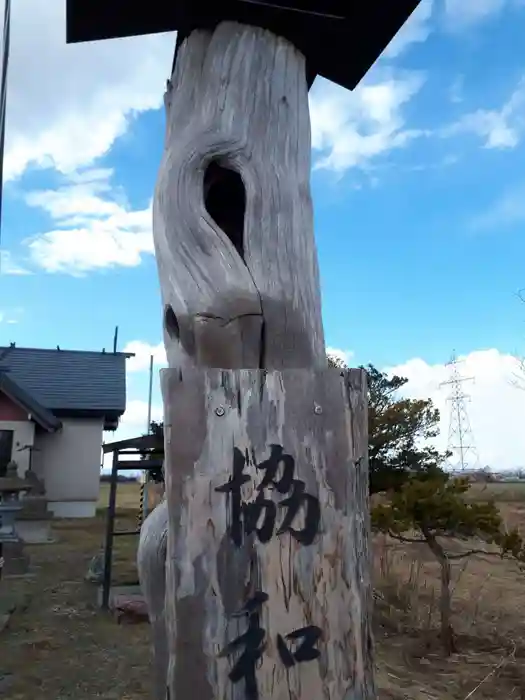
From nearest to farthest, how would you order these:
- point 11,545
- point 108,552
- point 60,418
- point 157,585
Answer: point 157,585, point 108,552, point 11,545, point 60,418

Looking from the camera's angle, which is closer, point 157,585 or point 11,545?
point 157,585

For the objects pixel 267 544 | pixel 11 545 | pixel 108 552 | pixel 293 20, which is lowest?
pixel 11 545

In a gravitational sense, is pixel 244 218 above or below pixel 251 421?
above

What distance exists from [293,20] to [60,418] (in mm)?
15136

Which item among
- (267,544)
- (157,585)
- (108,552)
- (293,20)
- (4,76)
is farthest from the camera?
(108,552)

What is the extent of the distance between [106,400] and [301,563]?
15.5m

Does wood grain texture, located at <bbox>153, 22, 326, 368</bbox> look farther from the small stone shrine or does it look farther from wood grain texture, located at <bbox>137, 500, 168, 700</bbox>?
the small stone shrine

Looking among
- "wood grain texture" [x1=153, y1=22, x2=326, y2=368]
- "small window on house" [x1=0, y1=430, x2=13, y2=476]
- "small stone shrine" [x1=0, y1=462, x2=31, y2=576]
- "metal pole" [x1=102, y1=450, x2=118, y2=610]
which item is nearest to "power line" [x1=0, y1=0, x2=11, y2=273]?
"wood grain texture" [x1=153, y1=22, x2=326, y2=368]

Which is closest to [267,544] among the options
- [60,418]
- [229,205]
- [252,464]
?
[252,464]

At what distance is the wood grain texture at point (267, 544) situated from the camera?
126 centimetres

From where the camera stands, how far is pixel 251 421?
1.34 m

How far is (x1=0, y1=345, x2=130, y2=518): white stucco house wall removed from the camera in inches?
561

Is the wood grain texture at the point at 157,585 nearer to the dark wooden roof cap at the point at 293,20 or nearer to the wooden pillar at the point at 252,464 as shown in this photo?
the wooden pillar at the point at 252,464

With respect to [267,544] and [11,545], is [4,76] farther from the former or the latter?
[11,545]
